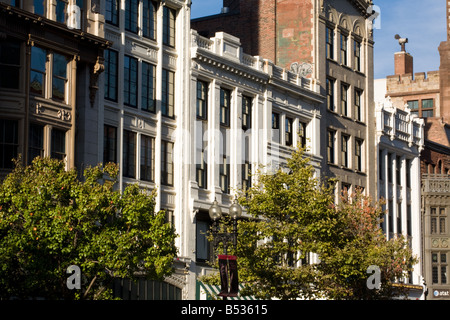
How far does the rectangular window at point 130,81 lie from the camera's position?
45.4 metres

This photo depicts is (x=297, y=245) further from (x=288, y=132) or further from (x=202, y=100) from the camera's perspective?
(x=288, y=132)

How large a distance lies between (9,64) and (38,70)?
1372mm

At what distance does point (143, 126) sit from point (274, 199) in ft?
24.3

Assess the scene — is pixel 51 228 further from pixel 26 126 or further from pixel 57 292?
pixel 26 126

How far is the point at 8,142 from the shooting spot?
122 ft

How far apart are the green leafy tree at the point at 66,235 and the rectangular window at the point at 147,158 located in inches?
460

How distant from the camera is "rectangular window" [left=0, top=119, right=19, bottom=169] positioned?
122 ft

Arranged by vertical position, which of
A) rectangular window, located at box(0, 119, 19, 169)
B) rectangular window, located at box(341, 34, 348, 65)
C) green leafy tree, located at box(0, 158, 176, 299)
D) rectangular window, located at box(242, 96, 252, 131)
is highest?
rectangular window, located at box(341, 34, 348, 65)

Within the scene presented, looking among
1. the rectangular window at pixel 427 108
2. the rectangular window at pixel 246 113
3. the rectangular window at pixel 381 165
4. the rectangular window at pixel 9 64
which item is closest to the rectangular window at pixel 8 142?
the rectangular window at pixel 9 64

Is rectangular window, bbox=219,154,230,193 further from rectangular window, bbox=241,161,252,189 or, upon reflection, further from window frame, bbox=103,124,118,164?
window frame, bbox=103,124,118,164

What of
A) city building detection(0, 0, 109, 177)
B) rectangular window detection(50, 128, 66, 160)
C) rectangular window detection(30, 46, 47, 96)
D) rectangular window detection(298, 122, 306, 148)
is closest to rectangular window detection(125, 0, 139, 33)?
city building detection(0, 0, 109, 177)

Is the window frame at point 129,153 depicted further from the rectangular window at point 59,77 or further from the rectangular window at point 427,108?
the rectangular window at point 427,108

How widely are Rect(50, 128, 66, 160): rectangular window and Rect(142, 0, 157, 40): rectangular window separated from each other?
9.22 meters
